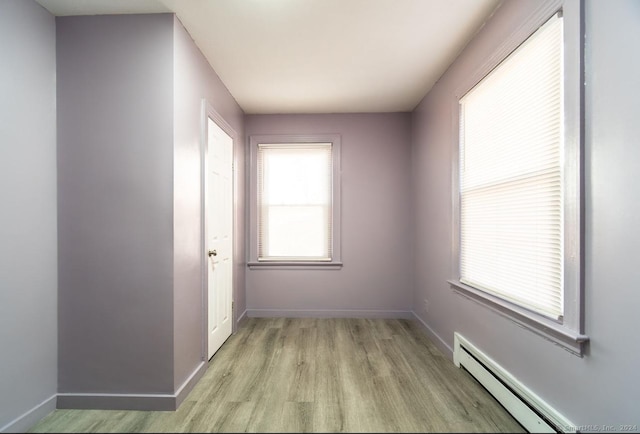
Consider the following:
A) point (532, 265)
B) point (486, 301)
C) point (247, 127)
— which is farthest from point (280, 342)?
point (247, 127)

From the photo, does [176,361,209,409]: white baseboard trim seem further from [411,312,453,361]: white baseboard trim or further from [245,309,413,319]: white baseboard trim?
[411,312,453,361]: white baseboard trim

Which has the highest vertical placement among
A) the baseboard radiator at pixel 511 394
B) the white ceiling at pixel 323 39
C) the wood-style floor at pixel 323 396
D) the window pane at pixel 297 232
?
the white ceiling at pixel 323 39

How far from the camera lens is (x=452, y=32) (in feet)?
7.29

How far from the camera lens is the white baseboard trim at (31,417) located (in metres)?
1.65

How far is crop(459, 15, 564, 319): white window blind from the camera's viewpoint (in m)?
1.53

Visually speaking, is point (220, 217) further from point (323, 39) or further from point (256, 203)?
point (323, 39)

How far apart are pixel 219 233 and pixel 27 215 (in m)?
1.39

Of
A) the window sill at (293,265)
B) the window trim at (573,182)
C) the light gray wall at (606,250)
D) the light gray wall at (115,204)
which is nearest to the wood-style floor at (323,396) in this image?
the light gray wall at (115,204)

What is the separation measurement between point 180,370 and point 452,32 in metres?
3.00

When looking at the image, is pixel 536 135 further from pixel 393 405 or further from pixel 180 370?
pixel 180 370

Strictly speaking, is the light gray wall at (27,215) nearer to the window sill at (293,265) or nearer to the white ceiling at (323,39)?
the white ceiling at (323,39)

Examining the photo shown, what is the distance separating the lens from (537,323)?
62.3 inches

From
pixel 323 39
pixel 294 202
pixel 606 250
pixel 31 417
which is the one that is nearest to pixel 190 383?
pixel 31 417

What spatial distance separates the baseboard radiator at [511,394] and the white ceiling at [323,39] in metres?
2.28
